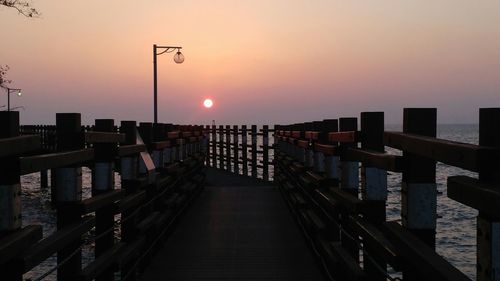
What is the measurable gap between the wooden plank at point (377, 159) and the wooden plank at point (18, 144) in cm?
210

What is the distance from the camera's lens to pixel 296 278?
23.4 ft

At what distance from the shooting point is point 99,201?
511 centimetres

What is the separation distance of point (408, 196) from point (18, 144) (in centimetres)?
217

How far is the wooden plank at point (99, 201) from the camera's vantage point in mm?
4664

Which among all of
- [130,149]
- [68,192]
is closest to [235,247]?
[130,149]

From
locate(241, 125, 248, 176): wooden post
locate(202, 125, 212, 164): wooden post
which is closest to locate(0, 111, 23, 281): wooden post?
locate(202, 125, 212, 164): wooden post

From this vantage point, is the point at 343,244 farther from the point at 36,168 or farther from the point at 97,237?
the point at 36,168

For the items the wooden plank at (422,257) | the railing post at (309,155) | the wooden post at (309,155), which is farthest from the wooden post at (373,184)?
the wooden post at (309,155)

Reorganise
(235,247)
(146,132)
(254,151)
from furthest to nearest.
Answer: (254,151) → (235,247) → (146,132)

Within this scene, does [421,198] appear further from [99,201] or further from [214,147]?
[214,147]

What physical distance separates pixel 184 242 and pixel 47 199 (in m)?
29.5

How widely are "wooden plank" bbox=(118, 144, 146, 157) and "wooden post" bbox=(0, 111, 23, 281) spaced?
8.73ft

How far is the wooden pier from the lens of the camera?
3113 mm

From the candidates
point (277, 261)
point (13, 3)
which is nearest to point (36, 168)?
point (277, 261)
